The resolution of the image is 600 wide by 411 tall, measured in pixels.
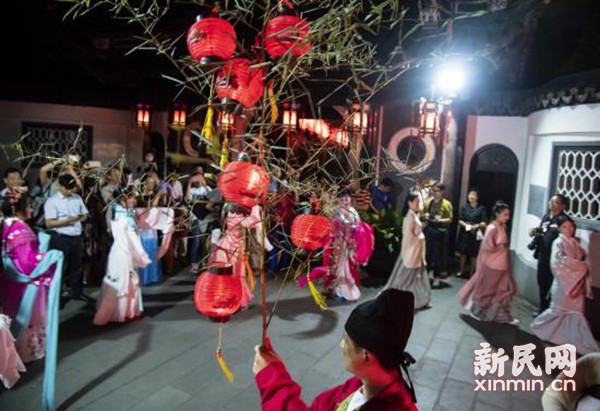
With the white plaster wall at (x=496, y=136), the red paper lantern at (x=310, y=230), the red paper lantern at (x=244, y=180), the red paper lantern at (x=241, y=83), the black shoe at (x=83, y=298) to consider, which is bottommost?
the black shoe at (x=83, y=298)

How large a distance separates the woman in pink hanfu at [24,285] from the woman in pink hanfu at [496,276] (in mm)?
6817

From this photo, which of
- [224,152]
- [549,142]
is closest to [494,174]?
[549,142]

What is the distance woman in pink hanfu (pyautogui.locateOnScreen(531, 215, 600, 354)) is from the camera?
6.61 meters

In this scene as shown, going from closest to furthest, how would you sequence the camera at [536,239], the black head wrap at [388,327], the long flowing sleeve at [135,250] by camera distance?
the black head wrap at [388,327]
the long flowing sleeve at [135,250]
the camera at [536,239]

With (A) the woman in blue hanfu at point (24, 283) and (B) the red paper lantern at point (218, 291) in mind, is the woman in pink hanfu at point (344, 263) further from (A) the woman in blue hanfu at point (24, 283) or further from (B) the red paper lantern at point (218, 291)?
(B) the red paper lantern at point (218, 291)

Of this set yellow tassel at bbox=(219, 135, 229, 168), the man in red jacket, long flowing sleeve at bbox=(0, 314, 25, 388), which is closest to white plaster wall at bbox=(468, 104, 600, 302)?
the man in red jacket

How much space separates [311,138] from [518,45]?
8.21m

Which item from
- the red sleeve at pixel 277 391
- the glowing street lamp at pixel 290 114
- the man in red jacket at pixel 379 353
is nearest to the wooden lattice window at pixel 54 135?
the glowing street lamp at pixel 290 114

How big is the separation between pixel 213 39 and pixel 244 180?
3.38 feet

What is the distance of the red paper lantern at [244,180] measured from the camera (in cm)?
245

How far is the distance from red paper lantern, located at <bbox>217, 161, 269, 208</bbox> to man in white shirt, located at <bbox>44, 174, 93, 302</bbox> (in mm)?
5690

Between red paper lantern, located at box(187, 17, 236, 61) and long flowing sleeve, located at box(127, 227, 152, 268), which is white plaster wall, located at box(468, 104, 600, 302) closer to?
red paper lantern, located at box(187, 17, 236, 61)

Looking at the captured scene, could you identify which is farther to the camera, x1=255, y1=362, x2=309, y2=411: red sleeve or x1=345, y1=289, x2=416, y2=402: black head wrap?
x1=255, y1=362, x2=309, y2=411: red sleeve

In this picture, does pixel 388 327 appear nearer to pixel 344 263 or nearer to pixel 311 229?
pixel 311 229
